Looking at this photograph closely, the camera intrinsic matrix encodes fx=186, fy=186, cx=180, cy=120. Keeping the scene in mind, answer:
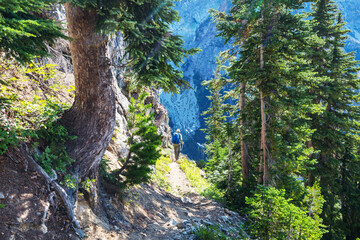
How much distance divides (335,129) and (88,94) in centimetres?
1402

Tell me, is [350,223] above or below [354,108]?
below

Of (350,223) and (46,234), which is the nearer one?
(46,234)

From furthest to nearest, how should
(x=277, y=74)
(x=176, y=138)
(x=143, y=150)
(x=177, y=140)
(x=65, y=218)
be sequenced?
(x=177, y=140) < (x=176, y=138) < (x=277, y=74) < (x=143, y=150) < (x=65, y=218)

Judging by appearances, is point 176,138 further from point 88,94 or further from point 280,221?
point 280,221

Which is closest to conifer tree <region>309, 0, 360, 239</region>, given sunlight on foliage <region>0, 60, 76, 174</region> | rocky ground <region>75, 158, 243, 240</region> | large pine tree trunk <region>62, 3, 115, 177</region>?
rocky ground <region>75, 158, 243, 240</region>

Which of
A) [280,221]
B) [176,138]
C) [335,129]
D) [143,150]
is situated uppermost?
[335,129]

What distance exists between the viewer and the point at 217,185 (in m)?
11.5

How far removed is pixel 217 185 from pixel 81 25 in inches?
416

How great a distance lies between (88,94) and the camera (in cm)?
457

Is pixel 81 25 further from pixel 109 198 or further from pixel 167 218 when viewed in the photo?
pixel 167 218

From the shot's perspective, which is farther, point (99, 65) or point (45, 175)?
point (99, 65)

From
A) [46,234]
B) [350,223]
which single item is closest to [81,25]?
[46,234]

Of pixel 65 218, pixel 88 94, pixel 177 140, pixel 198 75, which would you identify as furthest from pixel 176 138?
pixel 198 75

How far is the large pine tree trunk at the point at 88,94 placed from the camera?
4.29 metres
